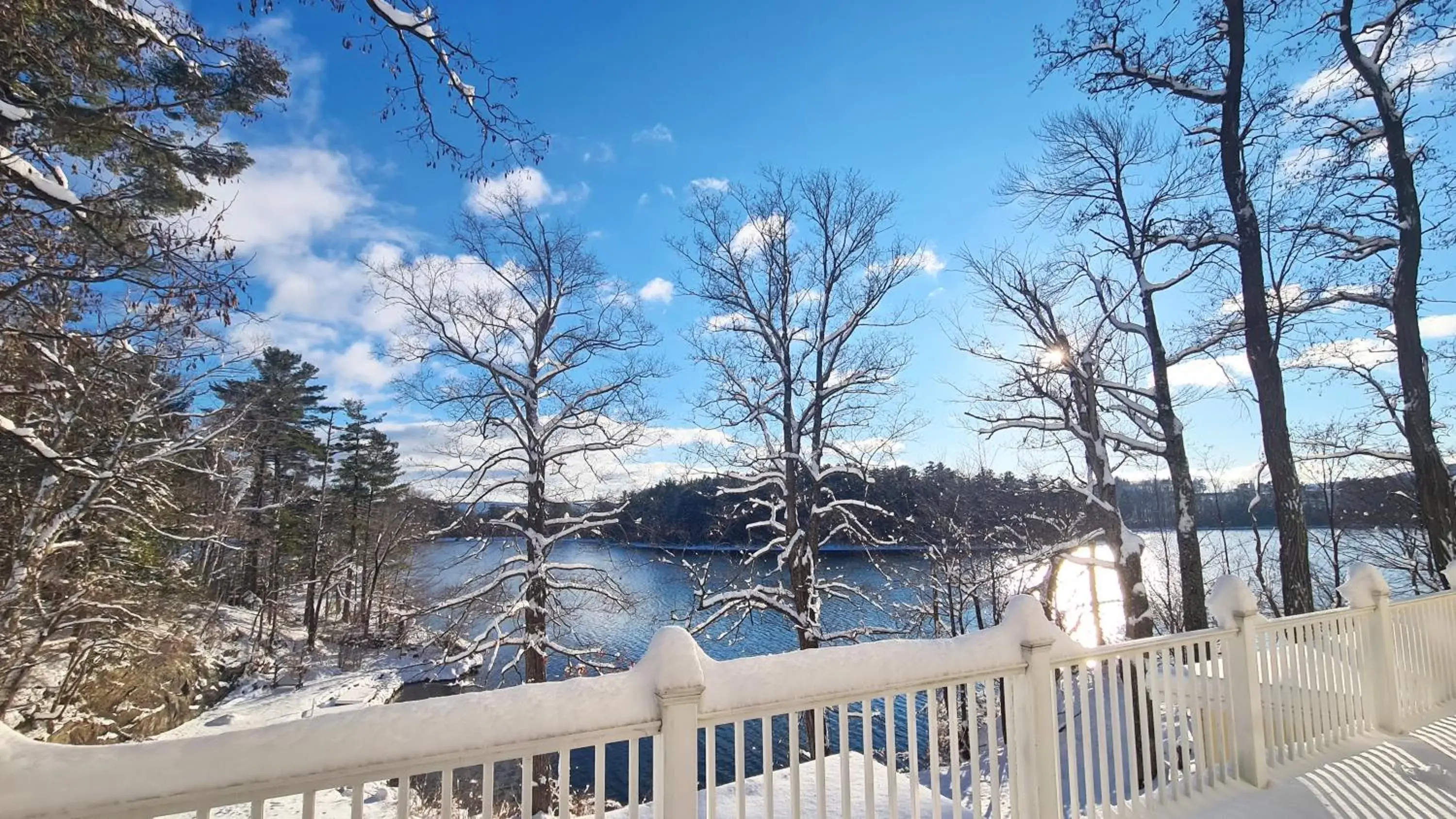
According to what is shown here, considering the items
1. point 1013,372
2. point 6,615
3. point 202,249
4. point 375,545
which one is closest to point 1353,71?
point 1013,372

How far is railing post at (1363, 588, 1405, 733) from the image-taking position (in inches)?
174

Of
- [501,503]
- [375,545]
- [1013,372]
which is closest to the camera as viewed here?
[501,503]

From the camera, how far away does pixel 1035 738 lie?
8.14 feet

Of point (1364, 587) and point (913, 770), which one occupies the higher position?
point (1364, 587)

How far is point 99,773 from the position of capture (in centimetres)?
120

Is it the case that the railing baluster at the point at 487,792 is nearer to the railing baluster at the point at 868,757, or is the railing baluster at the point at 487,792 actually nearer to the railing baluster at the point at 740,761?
the railing baluster at the point at 740,761

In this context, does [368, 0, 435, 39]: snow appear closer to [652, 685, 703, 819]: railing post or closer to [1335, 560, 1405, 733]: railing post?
[652, 685, 703, 819]: railing post

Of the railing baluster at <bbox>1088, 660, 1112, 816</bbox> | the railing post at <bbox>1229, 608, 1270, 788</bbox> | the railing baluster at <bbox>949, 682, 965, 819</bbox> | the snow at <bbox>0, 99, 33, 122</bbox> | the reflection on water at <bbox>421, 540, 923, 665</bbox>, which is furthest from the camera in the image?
the reflection on water at <bbox>421, 540, 923, 665</bbox>

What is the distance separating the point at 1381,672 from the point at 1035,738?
162 inches

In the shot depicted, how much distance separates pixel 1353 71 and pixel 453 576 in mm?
22386

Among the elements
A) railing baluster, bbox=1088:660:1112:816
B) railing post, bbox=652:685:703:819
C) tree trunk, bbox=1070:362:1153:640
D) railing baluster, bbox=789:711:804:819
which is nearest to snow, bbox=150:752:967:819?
railing baluster, bbox=789:711:804:819

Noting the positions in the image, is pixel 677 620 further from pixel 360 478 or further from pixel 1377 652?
pixel 360 478

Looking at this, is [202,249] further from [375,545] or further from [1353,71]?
[375,545]

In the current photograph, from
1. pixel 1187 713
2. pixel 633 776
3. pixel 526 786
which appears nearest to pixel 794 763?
pixel 633 776
